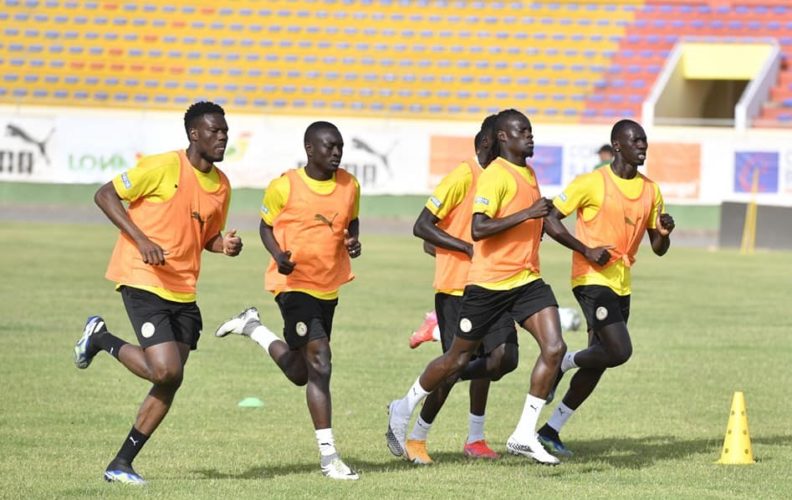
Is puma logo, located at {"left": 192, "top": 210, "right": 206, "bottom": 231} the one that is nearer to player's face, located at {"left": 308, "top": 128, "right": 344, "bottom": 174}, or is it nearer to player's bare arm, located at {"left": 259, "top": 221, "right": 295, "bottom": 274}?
player's bare arm, located at {"left": 259, "top": 221, "right": 295, "bottom": 274}

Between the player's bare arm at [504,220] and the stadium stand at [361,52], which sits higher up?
the stadium stand at [361,52]

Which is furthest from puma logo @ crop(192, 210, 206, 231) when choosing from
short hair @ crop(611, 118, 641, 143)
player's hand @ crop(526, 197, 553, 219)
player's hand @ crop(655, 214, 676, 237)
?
player's hand @ crop(655, 214, 676, 237)

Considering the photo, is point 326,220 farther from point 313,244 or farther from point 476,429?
point 476,429

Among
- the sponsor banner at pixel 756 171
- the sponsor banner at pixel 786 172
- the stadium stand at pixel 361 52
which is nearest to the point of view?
the sponsor banner at pixel 786 172

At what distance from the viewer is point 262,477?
27.7ft

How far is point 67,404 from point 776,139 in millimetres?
24750

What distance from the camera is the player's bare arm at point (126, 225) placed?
7930mm

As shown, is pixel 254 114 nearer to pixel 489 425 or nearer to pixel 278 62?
pixel 278 62

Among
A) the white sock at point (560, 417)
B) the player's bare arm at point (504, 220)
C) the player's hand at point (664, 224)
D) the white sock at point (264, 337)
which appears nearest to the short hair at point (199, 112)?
the player's bare arm at point (504, 220)

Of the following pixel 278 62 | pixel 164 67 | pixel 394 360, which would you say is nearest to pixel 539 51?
pixel 278 62

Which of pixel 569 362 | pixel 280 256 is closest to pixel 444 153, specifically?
pixel 569 362

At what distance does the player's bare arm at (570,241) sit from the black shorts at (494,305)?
384mm

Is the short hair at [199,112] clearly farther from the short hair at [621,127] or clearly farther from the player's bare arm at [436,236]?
the short hair at [621,127]

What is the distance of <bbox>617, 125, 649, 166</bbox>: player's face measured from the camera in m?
9.45
